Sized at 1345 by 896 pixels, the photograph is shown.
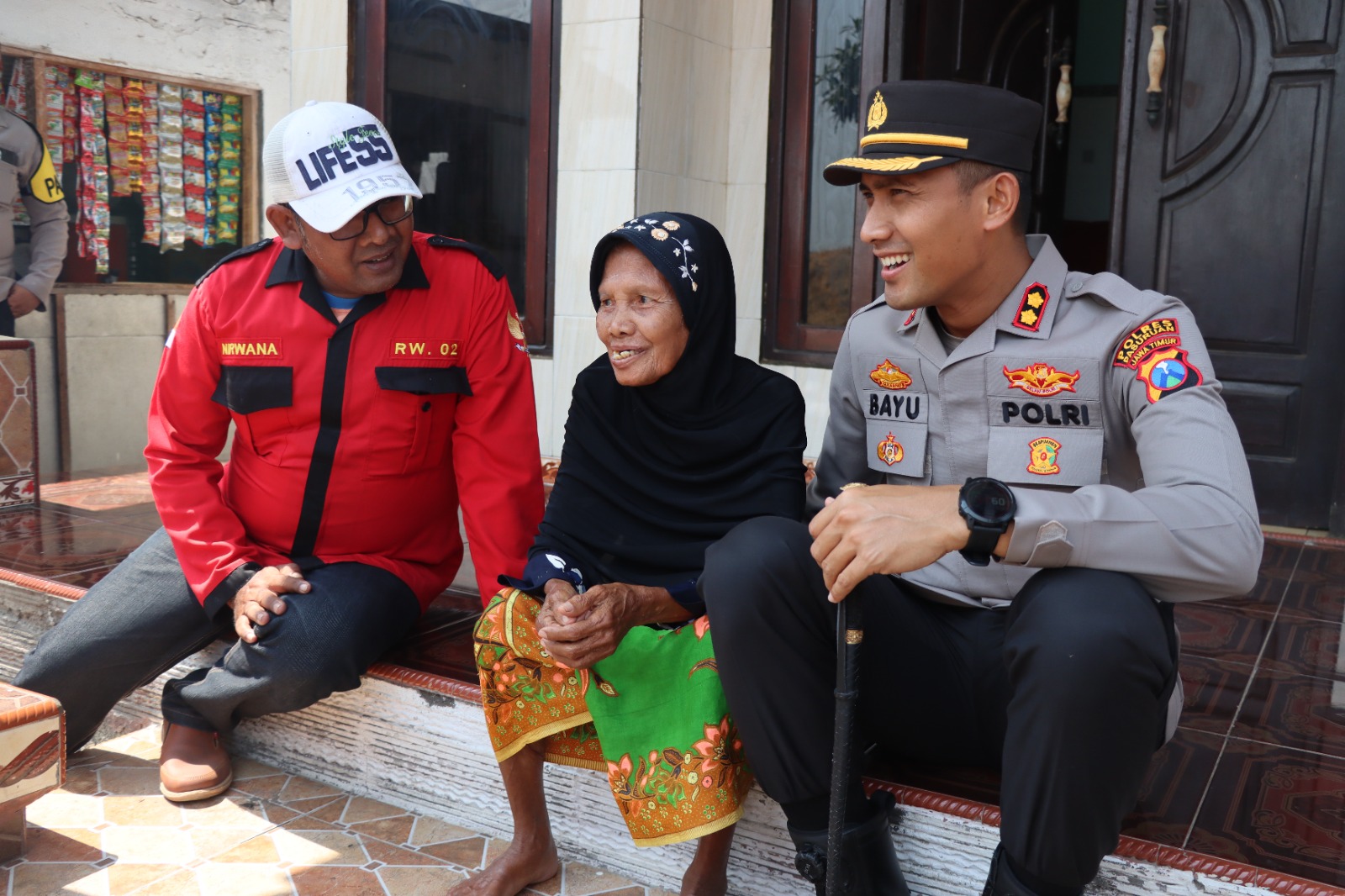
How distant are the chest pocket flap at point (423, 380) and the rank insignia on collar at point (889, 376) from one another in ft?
3.26

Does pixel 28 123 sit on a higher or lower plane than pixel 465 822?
higher

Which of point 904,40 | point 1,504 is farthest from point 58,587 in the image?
point 904,40

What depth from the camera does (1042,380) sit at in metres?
1.79

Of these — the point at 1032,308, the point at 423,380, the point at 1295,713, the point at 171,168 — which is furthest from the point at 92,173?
the point at 1295,713

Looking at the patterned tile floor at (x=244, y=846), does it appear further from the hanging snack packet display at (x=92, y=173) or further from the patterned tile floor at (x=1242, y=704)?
the hanging snack packet display at (x=92, y=173)

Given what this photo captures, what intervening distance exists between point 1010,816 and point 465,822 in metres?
1.32

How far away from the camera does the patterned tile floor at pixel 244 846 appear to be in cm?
212

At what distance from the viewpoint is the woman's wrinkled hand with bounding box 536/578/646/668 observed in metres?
1.84

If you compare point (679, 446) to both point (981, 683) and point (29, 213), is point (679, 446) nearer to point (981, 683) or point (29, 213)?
point (981, 683)

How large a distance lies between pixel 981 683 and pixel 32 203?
570cm

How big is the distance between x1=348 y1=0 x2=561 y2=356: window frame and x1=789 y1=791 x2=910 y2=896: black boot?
3.29 m

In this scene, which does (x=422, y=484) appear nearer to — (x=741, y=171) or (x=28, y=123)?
(x=741, y=171)

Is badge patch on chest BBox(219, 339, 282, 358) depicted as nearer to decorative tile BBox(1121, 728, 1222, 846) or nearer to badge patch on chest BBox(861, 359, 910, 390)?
badge patch on chest BBox(861, 359, 910, 390)

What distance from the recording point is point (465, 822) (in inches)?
93.9
